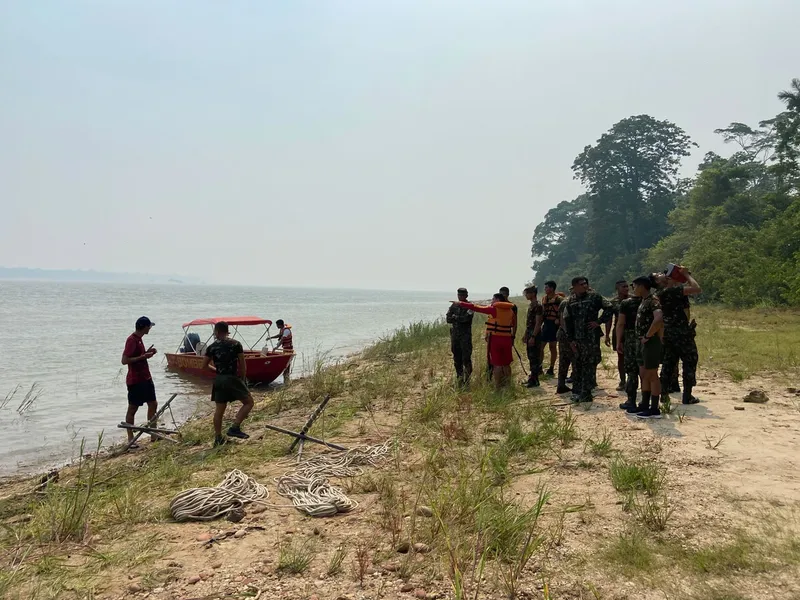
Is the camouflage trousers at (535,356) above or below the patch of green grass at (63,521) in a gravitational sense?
above

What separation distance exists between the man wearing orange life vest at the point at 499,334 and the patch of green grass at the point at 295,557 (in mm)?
4838

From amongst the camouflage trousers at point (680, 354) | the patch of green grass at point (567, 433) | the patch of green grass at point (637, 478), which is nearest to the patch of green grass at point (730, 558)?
the patch of green grass at point (637, 478)

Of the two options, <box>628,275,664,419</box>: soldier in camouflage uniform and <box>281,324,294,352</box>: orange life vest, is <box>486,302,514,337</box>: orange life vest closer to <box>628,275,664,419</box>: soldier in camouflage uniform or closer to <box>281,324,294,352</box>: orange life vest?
<box>628,275,664,419</box>: soldier in camouflage uniform

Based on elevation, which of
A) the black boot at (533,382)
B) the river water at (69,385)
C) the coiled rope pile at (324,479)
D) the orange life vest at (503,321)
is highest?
the orange life vest at (503,321)

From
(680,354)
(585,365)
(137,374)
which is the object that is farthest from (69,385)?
(680,354)

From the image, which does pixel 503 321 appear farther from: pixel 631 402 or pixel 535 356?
pixel 631 402

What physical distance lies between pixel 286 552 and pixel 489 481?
6.19 feet

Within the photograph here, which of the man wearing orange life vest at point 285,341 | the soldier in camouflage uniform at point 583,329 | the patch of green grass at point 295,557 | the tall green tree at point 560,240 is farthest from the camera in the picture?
the tall green tree at point 560,240

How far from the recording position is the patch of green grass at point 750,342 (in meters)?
9.46

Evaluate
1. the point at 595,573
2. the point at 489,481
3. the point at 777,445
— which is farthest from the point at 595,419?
the point at 595,573

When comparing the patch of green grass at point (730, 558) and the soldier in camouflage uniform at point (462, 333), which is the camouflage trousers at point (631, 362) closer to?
the soldier in camouflage uniform at point (462, 333)

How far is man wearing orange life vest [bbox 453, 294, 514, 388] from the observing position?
26.3 ft

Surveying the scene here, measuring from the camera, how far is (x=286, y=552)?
3594 mm

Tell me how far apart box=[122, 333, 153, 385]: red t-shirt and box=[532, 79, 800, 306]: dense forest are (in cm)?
2055
